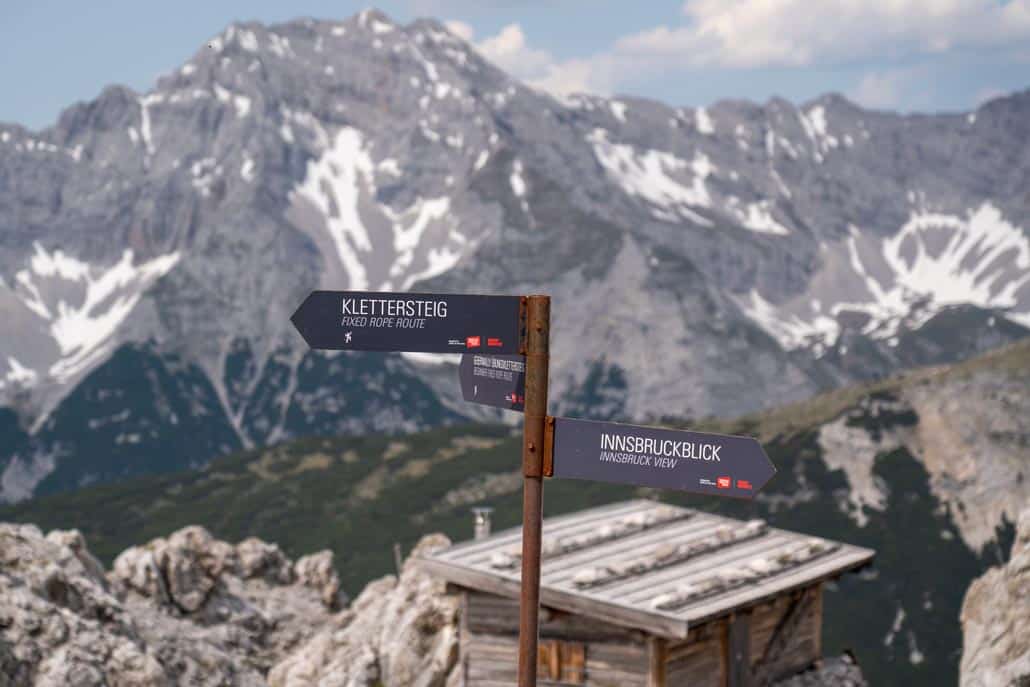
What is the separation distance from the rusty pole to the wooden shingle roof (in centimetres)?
1331

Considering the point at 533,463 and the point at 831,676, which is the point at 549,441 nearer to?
the point at 533,463

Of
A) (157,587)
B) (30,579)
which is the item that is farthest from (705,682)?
(157,587)

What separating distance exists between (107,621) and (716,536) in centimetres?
1468

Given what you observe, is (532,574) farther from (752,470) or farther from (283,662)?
(283,662)

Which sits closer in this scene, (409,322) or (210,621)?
(409,322)

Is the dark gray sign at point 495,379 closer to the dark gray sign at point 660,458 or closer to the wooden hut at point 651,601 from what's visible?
the dark gray sign at point 660,458

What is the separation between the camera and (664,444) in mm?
12648

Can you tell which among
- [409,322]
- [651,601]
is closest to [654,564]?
[651,601]

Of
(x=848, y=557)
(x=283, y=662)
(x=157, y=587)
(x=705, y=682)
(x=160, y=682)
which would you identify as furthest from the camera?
(x=157, y=587)

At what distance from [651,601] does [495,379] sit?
47.6 ft

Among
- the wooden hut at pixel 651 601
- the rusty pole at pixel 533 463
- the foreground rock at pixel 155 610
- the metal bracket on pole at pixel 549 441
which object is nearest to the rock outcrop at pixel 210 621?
the foreground rock at pixel 155 610

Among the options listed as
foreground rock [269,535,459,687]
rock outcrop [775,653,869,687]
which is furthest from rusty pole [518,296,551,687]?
foreground rock [269,535,459,687]

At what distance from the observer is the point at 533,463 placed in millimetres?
12789

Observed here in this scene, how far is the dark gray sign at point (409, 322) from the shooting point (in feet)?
42.1
